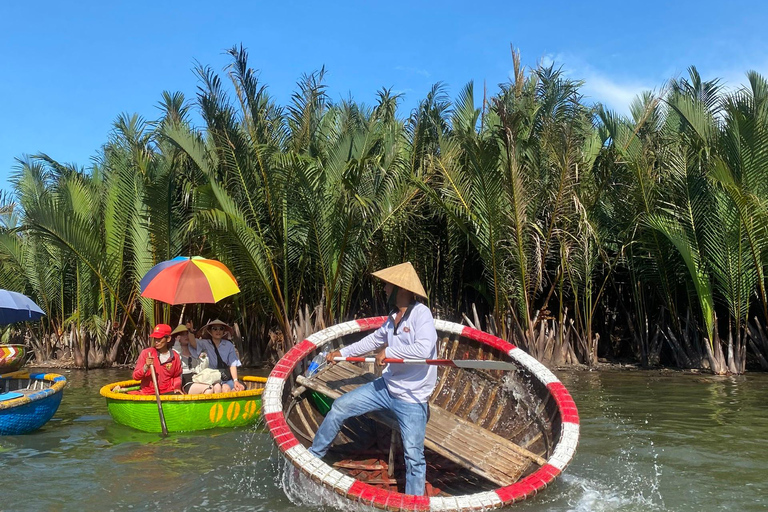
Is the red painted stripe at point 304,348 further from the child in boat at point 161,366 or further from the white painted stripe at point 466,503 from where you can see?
the white painted stripe at point 466,503

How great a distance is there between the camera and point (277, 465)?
19.0 ft

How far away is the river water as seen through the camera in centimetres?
485

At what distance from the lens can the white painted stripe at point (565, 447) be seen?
4.51m

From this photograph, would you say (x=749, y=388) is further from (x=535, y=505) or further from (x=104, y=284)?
(x=104, y=284)

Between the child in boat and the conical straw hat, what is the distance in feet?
10.8

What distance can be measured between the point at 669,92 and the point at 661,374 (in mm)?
5661

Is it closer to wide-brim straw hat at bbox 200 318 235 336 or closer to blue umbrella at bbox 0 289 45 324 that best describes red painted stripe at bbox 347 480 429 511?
wide-brim straw hat at bbox 200 318 235 336

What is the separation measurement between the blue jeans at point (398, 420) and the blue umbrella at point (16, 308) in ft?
18.6

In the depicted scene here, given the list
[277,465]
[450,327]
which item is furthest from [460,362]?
[277,465]

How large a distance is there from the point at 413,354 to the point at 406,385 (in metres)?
0.21

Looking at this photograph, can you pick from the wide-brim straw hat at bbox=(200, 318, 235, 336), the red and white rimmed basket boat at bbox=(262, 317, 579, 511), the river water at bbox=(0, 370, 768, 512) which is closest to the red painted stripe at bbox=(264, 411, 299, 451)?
the red and white rimmed basket boat at bbox=(262, 317, 579, 511)

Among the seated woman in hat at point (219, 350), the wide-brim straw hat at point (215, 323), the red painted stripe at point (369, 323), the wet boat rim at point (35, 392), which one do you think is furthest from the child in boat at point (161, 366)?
the red painted stripe at point (369, 323)

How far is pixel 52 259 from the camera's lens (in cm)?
1407

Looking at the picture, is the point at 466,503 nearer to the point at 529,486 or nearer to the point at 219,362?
the point at 529,486
